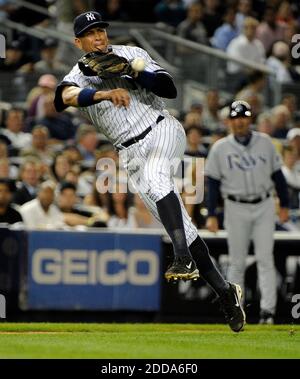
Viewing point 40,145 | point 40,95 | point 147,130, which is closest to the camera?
point 147,130

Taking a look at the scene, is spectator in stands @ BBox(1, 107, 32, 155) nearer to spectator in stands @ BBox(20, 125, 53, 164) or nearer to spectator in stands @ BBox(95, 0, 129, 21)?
spectator in stands @ BBox(20, 125, 53, 164)

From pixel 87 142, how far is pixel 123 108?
6.95m

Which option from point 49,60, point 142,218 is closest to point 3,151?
point 142,218

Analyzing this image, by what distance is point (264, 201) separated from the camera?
40.0 feet

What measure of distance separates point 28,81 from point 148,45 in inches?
72.3

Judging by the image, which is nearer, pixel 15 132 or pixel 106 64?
pixel 106 64

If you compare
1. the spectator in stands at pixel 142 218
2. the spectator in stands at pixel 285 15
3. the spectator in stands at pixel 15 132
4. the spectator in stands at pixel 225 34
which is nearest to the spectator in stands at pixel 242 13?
the spectator in stands at pixel 225 34

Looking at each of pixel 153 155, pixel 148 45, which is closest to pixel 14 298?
pixel 153 155

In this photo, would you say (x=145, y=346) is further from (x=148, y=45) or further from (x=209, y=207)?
(x=148, y=45)

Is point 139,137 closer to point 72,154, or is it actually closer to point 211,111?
point 72,154

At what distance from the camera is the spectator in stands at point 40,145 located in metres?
15.1

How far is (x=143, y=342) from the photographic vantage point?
27.8 ft
